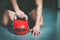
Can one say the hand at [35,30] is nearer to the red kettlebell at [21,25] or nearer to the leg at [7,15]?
the red kettlebell at [21,25]

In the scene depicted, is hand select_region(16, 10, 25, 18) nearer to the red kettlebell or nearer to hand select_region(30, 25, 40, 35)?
the red kettlebell

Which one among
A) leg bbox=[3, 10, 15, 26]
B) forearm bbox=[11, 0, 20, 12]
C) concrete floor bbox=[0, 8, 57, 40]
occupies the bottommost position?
concrete floor bbox=[0, 8, 57, 40]

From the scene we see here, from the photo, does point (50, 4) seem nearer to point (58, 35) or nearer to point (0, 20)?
point (58, 35)

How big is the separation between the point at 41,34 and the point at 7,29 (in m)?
0.30

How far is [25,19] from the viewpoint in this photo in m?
1.79

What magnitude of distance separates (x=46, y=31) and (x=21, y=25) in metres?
0.22

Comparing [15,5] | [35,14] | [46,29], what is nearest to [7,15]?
[15,5]

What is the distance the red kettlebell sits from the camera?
1.76 m

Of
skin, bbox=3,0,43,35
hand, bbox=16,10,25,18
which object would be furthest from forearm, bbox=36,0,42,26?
hand, bbox=16,10,25,18

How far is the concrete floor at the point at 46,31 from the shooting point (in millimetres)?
1782

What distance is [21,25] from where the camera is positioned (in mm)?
1763

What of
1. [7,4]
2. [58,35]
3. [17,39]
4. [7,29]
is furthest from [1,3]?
[58,35]

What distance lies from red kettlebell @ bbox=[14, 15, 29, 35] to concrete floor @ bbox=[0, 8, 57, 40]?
0.14 ft

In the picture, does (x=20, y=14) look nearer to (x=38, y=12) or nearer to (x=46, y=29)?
(x=38, y=12)
